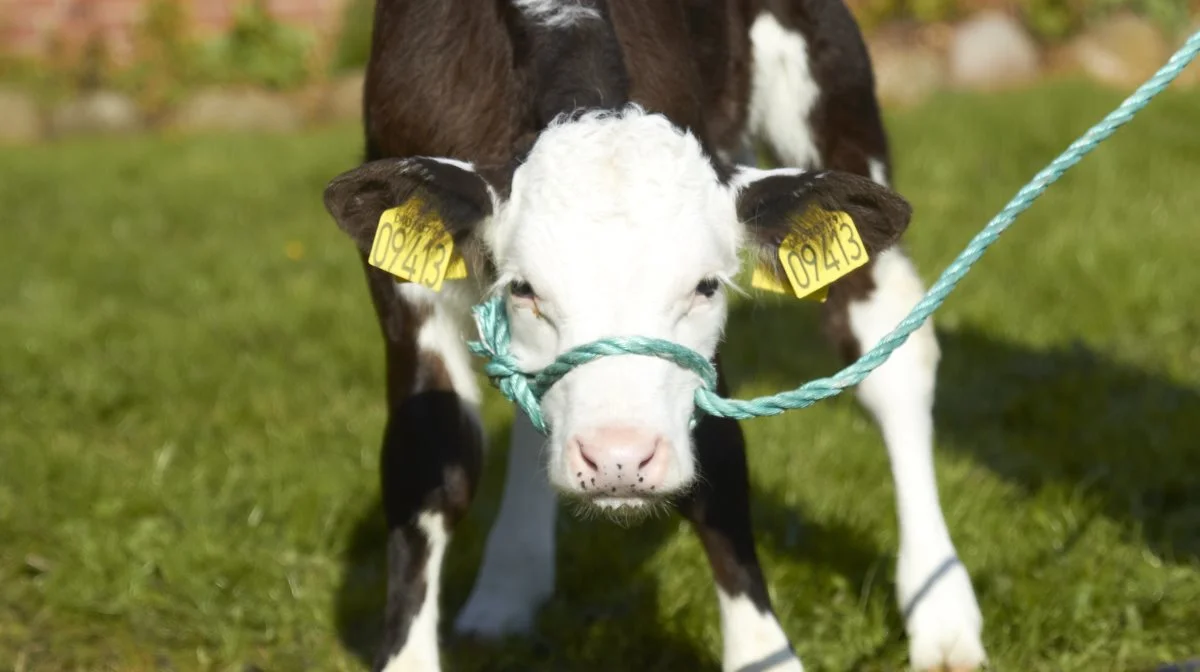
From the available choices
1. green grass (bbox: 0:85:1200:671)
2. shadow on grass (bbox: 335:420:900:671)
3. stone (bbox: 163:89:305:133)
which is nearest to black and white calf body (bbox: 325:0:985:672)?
shadow on grass (bbox: 335:420:900:671)

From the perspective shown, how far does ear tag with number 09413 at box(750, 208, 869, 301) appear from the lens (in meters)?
2.86

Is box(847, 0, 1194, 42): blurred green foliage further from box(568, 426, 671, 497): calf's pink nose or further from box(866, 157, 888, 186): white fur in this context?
box(568, 426, 671, 497): calf's pink nose

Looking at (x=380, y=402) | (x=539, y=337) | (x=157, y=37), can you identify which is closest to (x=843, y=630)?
(x=539, y=337)

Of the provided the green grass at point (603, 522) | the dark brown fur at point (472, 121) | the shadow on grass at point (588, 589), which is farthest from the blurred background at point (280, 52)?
the dark brown fur at point (472, 121)

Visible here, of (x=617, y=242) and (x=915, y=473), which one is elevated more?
(x=617, y=242)

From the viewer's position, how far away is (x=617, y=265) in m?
2.62

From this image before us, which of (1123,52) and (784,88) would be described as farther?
(1123,52)

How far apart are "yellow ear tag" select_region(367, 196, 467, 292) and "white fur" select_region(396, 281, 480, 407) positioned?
347 millimetres

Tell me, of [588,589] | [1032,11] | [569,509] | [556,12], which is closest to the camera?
[556,12]

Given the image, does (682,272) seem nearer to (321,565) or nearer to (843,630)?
(843,630)

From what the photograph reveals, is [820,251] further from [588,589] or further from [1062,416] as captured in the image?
[1062,416]

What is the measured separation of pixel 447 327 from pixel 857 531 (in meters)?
1.38

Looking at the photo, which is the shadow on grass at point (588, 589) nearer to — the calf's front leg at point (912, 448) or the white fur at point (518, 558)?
the white fur at point (518, 558)

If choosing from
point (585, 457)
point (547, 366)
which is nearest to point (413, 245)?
point (547, 366)
